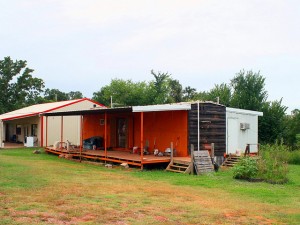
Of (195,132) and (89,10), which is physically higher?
(89,10)

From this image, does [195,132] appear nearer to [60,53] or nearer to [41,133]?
[60,53]

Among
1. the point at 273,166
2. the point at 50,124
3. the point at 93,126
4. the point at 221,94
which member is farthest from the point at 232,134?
the point at 50,124

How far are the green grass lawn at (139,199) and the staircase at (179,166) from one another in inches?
49.0

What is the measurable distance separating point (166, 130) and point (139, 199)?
9.14 metres

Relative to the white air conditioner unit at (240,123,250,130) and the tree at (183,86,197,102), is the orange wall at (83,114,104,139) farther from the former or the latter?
the tree at (183,86,197,102)

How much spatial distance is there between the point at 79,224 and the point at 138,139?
1322 centimetres

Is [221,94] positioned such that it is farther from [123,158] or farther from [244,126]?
[123,158]

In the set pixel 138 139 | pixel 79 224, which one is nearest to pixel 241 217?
pixel 79 224

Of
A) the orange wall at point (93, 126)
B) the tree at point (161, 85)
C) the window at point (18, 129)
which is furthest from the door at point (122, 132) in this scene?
the tree at point (161, 85)

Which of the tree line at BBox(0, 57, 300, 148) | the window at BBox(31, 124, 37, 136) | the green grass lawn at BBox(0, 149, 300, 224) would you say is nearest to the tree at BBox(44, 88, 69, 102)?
the tree line at BBox(0, 57, 300, 148)

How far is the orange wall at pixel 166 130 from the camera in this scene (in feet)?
54.9

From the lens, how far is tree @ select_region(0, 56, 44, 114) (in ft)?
145

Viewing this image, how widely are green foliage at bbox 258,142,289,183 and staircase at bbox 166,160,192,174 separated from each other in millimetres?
2739

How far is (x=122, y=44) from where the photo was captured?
19.4m
